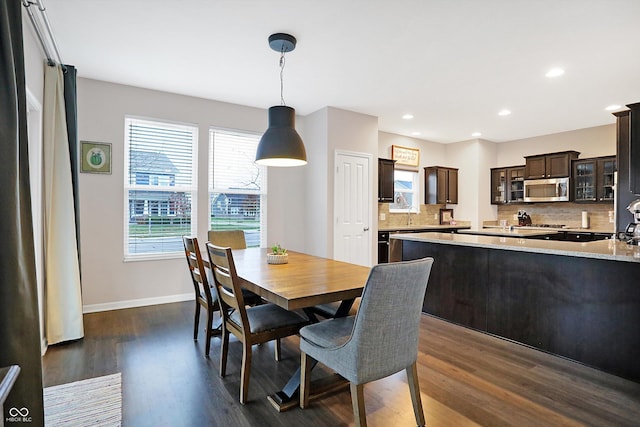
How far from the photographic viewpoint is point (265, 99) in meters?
4.72

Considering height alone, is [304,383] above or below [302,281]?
below

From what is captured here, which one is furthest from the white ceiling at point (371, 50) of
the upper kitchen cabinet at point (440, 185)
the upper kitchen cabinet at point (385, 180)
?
the upper kitchen cabinet at point (440, 185)

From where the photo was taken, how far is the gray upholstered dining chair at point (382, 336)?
1.63 m

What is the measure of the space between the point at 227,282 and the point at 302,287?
0.54 metres

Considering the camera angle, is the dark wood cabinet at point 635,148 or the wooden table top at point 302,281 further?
the dark wood cabinet at point 635,148

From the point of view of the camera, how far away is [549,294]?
289cm

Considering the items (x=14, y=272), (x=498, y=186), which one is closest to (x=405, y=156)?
(x=498, y=186)

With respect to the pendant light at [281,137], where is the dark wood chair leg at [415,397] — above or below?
below

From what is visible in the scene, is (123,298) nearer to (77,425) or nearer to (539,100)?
(77,425)

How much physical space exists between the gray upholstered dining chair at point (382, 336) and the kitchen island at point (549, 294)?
5.37ft

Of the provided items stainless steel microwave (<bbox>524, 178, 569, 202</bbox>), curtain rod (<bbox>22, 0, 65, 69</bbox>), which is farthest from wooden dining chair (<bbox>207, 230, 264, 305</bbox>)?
stainless steel microwave (<bbox>524, 178, 569, 202</bbox>)

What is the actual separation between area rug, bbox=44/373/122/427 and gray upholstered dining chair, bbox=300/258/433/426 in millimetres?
1296

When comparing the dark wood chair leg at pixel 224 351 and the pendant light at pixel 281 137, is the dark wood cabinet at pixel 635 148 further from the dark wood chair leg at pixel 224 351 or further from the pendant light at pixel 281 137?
the dark wood chair leg at pixel 224 351

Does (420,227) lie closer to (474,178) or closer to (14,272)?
(474,178)
